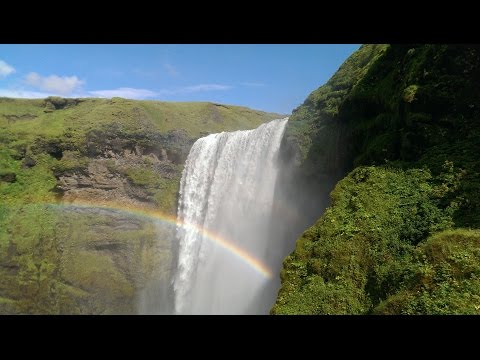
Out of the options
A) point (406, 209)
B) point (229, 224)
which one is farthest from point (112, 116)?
point (406, 209)

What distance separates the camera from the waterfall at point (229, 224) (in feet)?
80.4

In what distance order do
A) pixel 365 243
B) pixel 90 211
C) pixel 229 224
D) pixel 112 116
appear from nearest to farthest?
pixel 365 243
pixel 229 224
pixel 90 211
pixel 112 116

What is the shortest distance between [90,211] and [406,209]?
122 feet

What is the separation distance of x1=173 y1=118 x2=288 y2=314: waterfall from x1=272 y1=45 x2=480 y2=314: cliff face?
9.64 meters

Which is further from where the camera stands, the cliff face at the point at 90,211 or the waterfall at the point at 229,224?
the cliff face at the point at 90,211

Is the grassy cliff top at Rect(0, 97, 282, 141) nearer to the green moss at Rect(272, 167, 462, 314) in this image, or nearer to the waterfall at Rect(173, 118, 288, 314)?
the waterfall at Rect(173, 118, 288, 314)

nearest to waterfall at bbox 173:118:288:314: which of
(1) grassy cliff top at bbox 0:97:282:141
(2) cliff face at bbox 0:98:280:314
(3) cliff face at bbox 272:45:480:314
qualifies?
(2) cliff face at bbox 0:98:280:314

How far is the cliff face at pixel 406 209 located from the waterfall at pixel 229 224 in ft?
31.6

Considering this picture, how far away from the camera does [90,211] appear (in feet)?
138

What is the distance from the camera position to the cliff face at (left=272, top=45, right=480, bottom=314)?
9.55 metres

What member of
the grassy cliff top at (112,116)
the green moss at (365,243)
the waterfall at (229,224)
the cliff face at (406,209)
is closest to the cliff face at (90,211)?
the grassy cliff top at (112,116)

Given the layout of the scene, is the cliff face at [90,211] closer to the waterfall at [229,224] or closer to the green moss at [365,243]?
the waterfall at [229,224]

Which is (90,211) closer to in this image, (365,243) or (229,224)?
(229,224)
